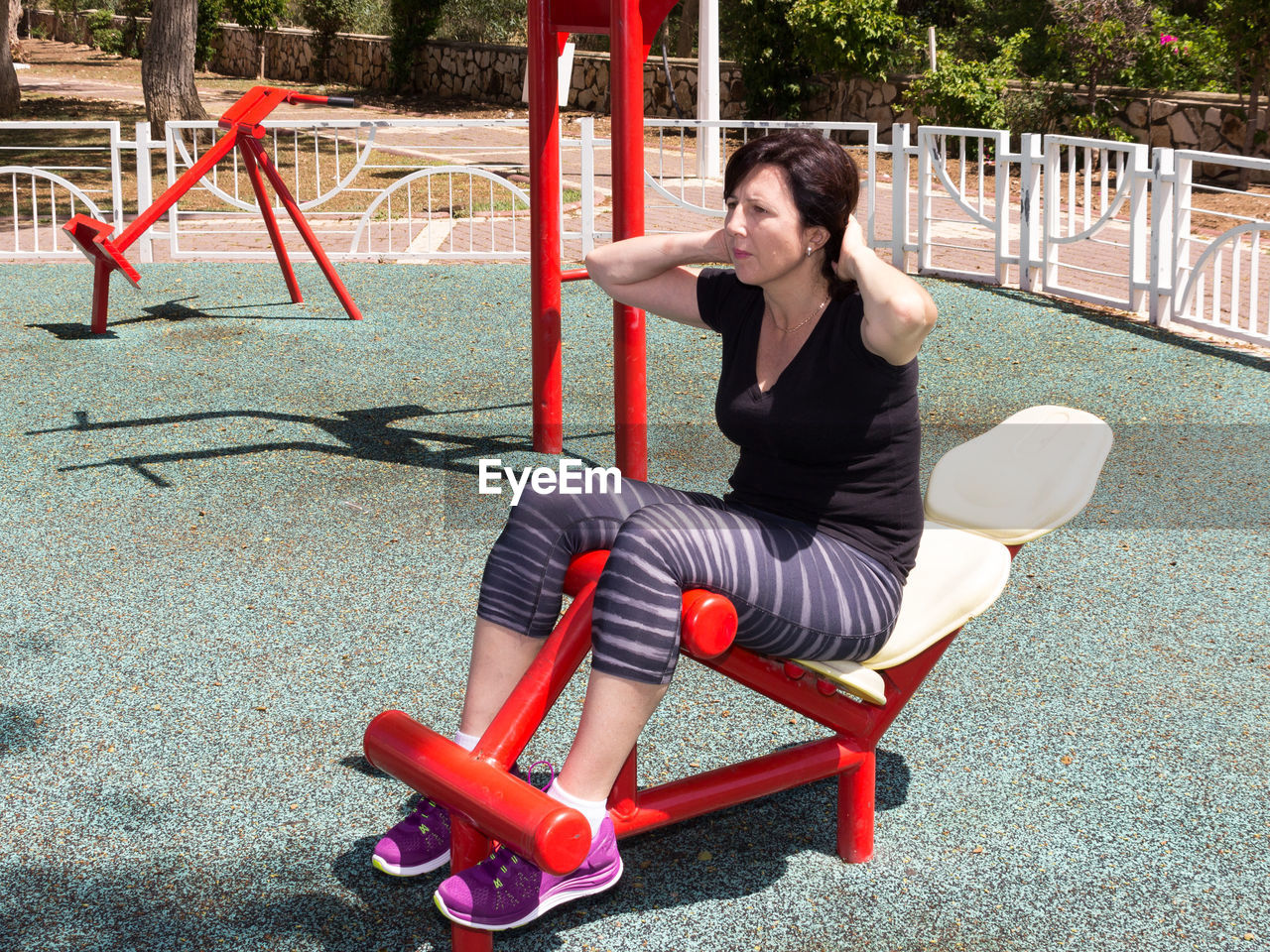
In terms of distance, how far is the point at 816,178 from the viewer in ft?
7.89

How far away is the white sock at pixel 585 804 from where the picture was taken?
2.14 m

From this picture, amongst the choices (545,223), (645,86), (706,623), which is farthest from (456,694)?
(645,86)

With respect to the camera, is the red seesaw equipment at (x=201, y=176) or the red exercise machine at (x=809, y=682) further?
the red seesaw equipment at (x=201, y=176)

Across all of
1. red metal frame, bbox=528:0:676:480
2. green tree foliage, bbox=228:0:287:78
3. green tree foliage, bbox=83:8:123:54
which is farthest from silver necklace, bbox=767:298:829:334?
green tree foliage, bbox=83:8:123:54

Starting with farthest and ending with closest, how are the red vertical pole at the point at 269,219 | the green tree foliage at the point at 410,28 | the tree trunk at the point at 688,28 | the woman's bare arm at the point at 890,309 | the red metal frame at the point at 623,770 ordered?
the green tree foliage at the point at 410,28
the tree trunk at the point at 688,28
the red vertical pole at the point at 269,219
the woman's bare arm at the point at 890,309
the red metal frame at the point at 623,770

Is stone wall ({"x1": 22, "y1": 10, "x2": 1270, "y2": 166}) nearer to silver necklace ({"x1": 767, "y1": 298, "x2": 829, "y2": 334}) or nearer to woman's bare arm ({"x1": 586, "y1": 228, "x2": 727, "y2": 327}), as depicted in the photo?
woman's bare arm ({"x1": 586, "y1": 228, "x2": 727, "y2": 327})

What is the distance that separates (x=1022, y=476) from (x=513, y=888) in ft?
4.17

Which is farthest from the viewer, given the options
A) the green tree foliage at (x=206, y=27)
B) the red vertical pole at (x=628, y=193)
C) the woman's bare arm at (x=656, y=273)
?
the green tree foliage at (x=206, y=27)

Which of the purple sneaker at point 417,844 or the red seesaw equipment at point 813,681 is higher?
the red seesaw equipment at point 813,681

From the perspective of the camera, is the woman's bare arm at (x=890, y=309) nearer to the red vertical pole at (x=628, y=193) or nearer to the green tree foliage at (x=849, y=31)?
the red vertical pole at (x=628, y=193)

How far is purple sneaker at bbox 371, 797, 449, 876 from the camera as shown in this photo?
2.38 metres

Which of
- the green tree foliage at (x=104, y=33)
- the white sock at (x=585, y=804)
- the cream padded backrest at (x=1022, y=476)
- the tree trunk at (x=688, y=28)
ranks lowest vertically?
the white sock at (x=585, y=804)

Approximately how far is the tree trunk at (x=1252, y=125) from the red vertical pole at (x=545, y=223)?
9768mm

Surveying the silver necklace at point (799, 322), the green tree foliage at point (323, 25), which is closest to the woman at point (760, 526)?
the silver necklace at point (799, 322)
